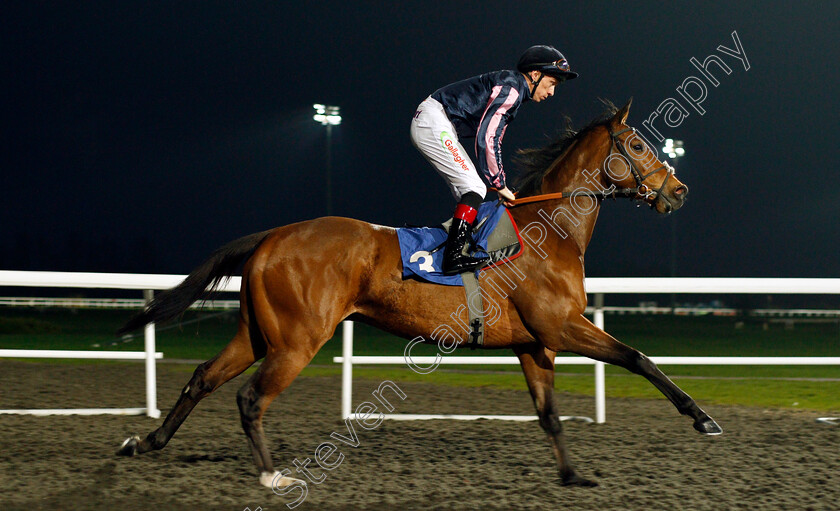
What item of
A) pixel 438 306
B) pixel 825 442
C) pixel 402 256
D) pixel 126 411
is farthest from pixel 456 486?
pixel 126 411

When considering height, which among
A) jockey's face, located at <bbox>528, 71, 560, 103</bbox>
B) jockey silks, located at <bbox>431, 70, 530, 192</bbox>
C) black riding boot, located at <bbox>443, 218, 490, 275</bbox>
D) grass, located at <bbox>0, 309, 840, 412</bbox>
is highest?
jockey's face, located at <bbox>528, 71, 560, 103</bbox>

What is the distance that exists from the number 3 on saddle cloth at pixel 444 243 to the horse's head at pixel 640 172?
677mm

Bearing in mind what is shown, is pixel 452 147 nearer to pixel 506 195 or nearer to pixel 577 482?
pixel 506 195

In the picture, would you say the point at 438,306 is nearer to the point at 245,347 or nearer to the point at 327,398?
the point at 245,347

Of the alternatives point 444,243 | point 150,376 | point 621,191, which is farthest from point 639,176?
point 150,376

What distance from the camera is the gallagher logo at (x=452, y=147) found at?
147 inches

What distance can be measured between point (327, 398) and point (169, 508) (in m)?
3.30

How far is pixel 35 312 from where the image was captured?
31.7 m

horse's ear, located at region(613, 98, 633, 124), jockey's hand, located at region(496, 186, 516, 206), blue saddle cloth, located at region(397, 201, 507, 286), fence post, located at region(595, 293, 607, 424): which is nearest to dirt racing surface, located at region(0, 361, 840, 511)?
fence post, located at region(595, 293, 607, 424)

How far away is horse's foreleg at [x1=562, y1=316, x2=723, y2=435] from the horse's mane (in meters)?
0.86

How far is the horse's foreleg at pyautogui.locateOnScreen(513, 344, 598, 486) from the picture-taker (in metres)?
3.58

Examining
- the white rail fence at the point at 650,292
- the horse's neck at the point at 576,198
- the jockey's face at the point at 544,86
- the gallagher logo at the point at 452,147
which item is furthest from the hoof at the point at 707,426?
the jockey's face at the point at 544,86

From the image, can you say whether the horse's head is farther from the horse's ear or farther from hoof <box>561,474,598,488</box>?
hoof <box>561,474,598,488</box>

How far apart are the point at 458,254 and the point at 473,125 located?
0.81 m
